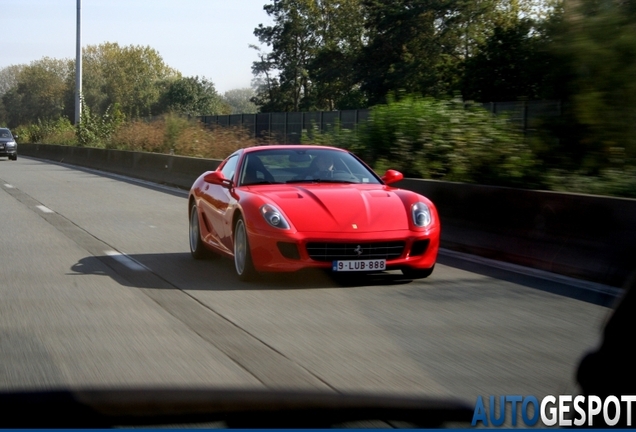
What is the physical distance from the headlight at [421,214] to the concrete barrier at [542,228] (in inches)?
63.8

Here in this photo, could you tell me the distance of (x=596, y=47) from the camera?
13.0 m

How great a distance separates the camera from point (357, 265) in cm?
891

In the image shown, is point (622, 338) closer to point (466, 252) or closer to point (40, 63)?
point (466, 252)

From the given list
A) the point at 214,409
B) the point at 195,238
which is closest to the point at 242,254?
the point at 195,238

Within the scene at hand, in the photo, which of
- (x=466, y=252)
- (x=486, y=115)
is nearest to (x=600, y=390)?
(x=466, y=252)

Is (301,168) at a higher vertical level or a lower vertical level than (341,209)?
higher

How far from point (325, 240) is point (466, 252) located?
359 cm

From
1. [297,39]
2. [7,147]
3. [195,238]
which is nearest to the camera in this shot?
[195,238]

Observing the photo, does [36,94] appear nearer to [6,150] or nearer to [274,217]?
[6,150]

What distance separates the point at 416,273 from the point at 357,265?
0.79m

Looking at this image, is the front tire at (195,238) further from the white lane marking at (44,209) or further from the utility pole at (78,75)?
the utility pole at (78,75)

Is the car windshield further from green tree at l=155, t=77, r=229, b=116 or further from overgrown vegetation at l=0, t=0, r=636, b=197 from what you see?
green tree at l=155, t=77, r=229, b=116

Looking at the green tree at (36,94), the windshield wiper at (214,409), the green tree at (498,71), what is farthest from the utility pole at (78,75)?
the green tree at (36,94)

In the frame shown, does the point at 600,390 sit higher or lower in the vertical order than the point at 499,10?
lower
